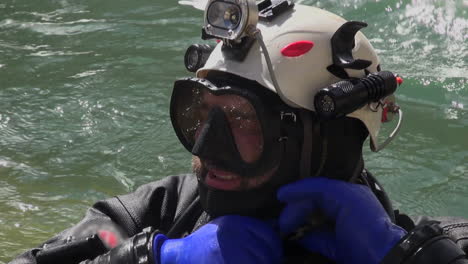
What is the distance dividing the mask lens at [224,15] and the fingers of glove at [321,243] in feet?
2.11

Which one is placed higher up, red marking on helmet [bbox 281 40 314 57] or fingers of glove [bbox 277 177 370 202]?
red marking on helmet [bbox 281 40 314 57]

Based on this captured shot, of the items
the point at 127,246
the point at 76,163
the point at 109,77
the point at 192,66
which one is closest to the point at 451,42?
the point at 109,77

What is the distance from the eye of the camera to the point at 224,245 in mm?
2213

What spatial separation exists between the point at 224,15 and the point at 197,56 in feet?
0.86

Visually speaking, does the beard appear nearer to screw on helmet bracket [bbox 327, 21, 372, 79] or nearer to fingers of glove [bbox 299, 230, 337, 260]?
fingers of glove [bbox 299, 230, 337, 260]

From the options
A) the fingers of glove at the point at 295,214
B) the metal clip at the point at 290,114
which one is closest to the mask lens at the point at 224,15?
the metal clip at the point at 290,114

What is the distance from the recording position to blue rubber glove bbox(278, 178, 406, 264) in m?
2.14

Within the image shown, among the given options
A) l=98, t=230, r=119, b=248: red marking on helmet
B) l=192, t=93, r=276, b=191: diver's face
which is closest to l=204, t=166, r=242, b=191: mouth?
l=192, t=93, r=276, b=191: diver's face

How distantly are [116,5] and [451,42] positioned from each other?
316 cm

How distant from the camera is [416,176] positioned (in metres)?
4.62

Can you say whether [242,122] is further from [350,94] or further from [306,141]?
[350,94]

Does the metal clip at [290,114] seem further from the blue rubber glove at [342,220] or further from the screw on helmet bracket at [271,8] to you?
the screw on helmet bracket at [271,8]

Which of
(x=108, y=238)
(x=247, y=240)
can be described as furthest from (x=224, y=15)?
(x=108, y=238)

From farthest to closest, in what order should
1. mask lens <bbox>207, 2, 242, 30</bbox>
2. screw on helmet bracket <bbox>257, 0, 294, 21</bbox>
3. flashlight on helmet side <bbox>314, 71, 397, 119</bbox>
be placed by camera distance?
screw on helmet bracket <bbox>257, 0, 294, 21</bbox> → mask lens <bbox>207, 2, 242, 30</bbox> → flashlight on helmet side <bbox>314, 71, 397, 119</bbox>
